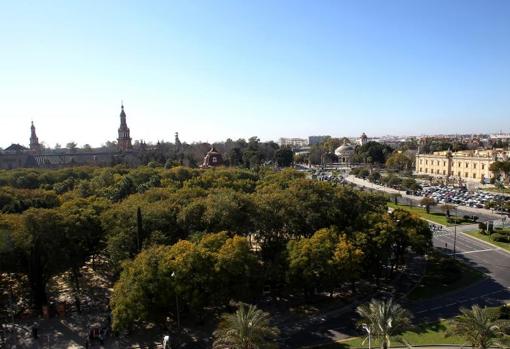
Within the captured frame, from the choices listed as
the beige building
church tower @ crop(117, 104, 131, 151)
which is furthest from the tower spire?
the beige building

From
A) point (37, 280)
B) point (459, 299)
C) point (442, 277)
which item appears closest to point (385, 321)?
point (459, 299)

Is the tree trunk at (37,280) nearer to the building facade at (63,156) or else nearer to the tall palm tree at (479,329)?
the tall palm tree at (479,329)

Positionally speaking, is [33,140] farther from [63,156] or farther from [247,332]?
[247,332]

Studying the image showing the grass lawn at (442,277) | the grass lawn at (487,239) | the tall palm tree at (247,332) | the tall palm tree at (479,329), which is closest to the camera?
the tall palm tree at (479,329)

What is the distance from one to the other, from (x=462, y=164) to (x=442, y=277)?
8210 cm

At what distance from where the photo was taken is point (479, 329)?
66.7 ft

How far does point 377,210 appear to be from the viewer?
42.9 meters

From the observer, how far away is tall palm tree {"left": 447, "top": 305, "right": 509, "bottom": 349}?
66.7 ft

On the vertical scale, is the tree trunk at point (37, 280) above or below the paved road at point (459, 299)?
above

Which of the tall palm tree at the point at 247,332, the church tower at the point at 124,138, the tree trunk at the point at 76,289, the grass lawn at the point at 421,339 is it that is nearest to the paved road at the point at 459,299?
the grass lawn at the point at 421,339

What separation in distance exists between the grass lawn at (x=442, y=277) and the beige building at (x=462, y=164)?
7142 cm

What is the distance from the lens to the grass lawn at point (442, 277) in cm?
3533

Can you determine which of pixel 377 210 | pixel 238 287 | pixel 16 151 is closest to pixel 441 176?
pixel 377 210

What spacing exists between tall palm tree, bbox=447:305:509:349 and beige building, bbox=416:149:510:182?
9090 cm
